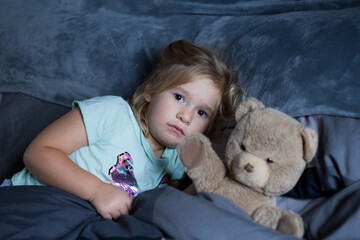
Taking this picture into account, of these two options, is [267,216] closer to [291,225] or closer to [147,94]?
[291,225]

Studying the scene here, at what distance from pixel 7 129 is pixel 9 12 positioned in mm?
620

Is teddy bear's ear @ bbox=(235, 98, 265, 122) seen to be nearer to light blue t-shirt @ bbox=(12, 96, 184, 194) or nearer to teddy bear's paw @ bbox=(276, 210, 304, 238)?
teddy bear's paw @ bbox=(276, 210, 304, 238)

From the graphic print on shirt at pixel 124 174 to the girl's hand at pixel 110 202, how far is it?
0.14 metres

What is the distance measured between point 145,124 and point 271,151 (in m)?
0.57

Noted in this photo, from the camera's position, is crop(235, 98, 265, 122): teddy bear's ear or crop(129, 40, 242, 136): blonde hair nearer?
crop(235, 98, 265, 122): teddy bear's ear

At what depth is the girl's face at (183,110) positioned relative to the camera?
3.76ft

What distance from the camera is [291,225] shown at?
2.41 ft

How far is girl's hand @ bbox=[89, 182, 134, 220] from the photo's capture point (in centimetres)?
96

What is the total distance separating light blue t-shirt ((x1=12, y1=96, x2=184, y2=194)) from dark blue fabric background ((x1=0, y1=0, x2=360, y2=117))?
23 centimetres

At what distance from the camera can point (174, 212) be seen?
75 centimetres

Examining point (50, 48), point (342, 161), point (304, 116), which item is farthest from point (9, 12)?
point (342, 161)

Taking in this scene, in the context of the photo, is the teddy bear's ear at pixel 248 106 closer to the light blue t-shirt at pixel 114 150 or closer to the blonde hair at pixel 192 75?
the blonde hair at pixel 192 75

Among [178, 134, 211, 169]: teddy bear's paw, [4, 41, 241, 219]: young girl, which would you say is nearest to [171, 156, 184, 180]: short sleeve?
[4, 41, 241, 219]: young girl

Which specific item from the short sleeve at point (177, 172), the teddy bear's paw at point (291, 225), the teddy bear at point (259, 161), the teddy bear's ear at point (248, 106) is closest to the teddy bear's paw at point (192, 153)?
the teddy bear at point (259, 161)
